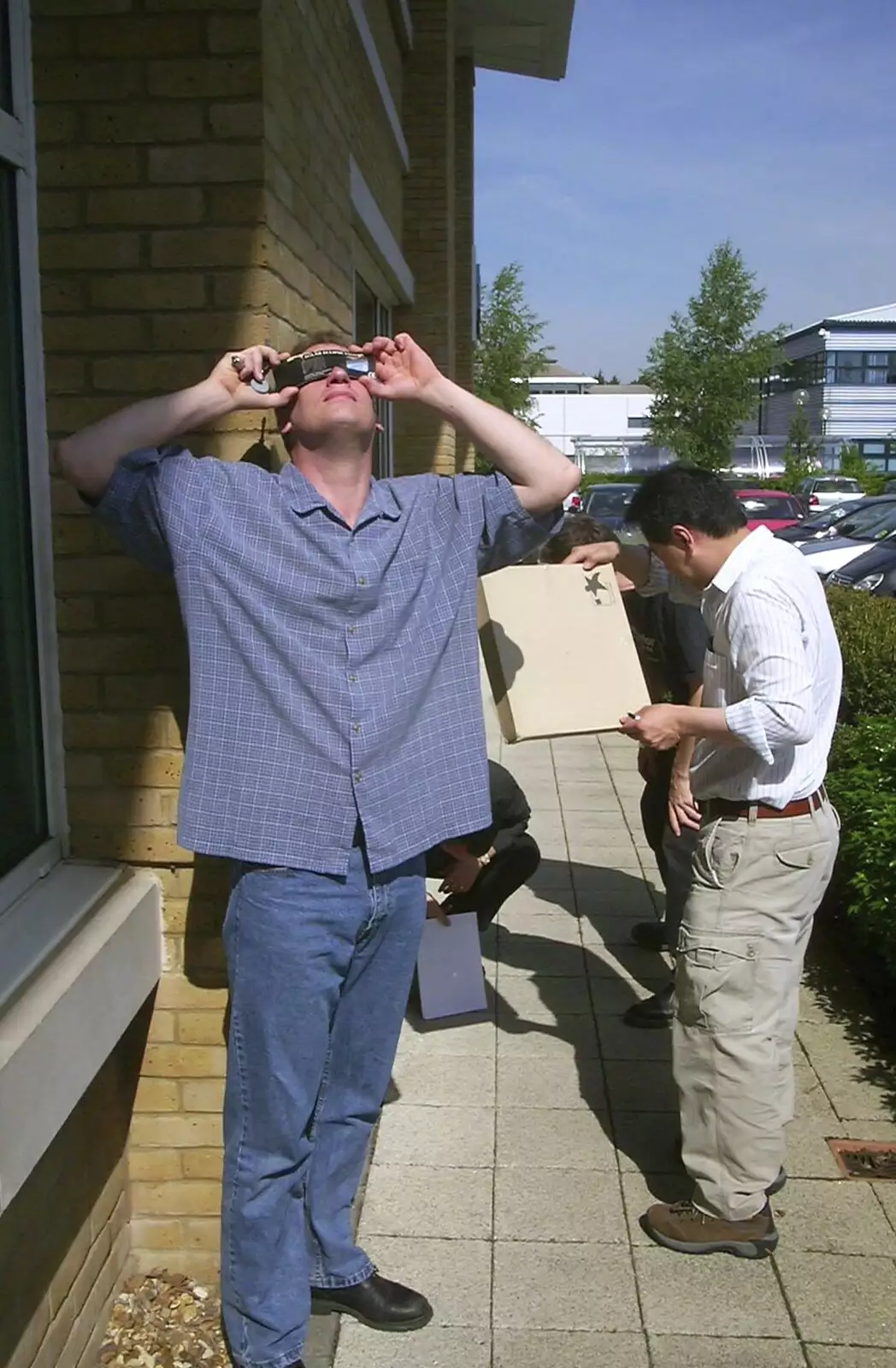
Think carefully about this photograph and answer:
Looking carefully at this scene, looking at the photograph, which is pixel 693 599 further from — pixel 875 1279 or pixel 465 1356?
pixel 465 1356

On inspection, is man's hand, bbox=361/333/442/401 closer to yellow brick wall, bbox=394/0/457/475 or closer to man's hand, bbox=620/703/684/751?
man's hand, bbox=620/703/684/751

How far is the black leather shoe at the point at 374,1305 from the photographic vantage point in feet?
9.70

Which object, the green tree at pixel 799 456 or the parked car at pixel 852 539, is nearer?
Answer: the parked car at pixel 852 539

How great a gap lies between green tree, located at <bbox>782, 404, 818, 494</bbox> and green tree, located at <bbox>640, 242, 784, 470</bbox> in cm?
235

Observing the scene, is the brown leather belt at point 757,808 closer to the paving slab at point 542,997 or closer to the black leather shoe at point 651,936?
the paving slab at point 542,997

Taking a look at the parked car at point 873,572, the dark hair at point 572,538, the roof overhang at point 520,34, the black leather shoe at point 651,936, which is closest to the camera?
the dark hair at point 572,538

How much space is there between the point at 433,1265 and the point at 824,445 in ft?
183

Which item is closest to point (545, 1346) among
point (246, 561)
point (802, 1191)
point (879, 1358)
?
point (879, 1358)

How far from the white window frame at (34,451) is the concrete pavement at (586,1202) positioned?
1.32 m

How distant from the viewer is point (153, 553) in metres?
2.53

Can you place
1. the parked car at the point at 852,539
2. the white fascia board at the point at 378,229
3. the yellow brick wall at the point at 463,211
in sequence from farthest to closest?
the parked car at the point at 852,539 < the yellow brick wall at the point at 463,211 < the white fascia board at the point at 378,229

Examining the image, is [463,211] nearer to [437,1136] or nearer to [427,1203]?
[437,1136]

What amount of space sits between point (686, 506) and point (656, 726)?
0.57 meters

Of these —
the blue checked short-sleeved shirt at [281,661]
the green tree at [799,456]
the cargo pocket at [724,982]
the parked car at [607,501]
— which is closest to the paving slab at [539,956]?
the cargo pocket at [724,982]
